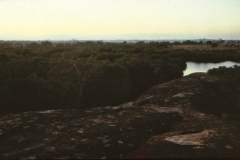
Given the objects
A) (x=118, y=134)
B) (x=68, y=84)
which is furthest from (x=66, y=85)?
(x=118, y=134)

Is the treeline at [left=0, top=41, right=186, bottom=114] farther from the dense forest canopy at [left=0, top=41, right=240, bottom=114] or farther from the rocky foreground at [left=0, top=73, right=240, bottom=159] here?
the rocky foreground at [left=0, top=73, right=240, bottom=159]

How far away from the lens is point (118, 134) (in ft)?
27.9

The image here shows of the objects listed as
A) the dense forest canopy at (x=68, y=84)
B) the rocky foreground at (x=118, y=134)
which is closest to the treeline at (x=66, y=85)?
the dense forest canopy at (x=68, y=84)

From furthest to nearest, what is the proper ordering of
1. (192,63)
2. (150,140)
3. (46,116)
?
(192,63), (46,116), (150,140)

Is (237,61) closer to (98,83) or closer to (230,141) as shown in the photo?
(98,83)

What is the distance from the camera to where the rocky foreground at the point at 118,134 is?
737 centimetres

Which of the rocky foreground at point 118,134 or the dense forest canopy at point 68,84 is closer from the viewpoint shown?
the rocky foreground at point 118,134

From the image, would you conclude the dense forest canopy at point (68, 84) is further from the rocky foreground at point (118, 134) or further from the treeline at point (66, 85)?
the rocky foreground at point (118, 134)

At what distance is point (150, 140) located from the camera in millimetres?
8414

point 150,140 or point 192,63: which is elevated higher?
point 150,140

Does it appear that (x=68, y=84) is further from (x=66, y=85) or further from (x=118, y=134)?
(x=118, y=134)

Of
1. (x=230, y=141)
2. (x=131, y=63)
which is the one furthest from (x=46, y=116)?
(x=131, y=63)

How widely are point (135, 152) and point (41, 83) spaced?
1285cm

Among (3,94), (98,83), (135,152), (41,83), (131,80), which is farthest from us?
(131,80)
